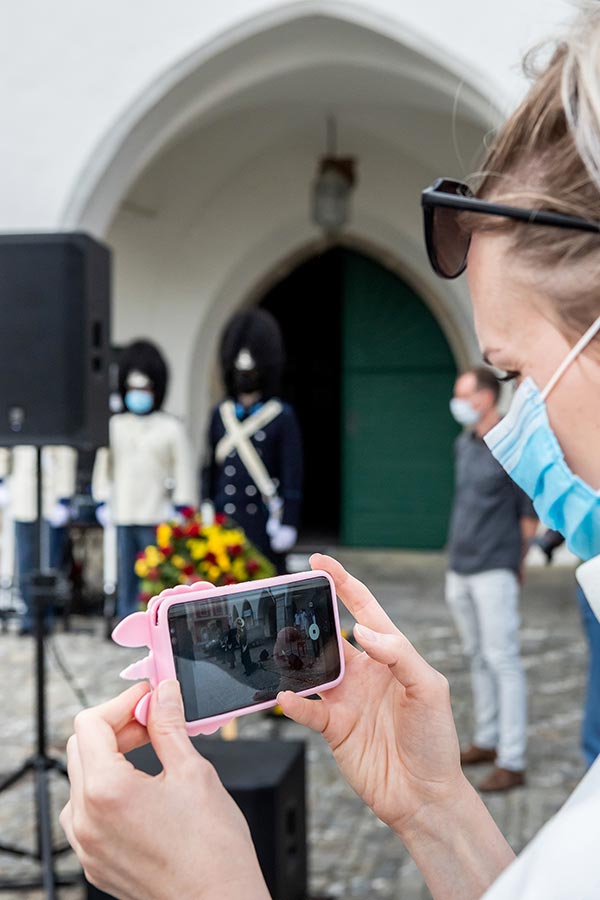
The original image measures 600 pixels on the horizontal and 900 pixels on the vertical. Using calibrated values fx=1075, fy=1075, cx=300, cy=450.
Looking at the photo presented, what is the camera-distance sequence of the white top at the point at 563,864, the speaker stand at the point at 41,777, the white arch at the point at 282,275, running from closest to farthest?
1. the white top at the point at 563,864
2. the speaker stand at the point at 41,777
3. the white arch at the point at 282,275

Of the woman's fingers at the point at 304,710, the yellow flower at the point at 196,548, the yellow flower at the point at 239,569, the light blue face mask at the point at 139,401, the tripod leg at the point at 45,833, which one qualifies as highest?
the light blue face mask at the point at 139,401

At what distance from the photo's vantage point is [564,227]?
1.03 m

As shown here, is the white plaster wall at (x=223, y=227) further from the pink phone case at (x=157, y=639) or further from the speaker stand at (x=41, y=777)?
the pink phone case at (x=157, y=639)

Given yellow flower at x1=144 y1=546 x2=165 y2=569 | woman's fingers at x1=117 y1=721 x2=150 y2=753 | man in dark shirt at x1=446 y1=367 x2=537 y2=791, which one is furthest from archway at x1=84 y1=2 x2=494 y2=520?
woman's fingers at x1=117 y1=721 x2=150 y2=753

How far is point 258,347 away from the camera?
5.51 m

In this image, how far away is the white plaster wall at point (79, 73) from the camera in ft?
23.8

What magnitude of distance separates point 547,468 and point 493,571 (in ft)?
10.4

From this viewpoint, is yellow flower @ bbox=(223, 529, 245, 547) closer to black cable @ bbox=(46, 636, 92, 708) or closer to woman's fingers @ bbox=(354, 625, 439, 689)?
black cable @ bbox=(46, 636, 92, 708)

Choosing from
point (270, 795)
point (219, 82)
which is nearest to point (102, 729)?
point (270, 795)

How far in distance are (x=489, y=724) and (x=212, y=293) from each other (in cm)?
696

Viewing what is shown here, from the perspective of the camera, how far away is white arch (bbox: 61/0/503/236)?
7.11 meters

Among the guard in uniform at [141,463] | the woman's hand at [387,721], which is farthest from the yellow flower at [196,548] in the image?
the woman's hand at [387,721]

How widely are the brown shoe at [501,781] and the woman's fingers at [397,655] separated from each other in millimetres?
3263

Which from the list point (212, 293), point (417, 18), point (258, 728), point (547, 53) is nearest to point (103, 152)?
point (417, 18)
